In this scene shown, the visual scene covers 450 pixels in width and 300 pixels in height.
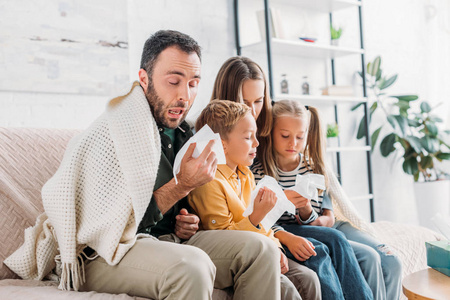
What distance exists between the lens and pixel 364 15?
409cm

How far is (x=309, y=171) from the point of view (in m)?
2.13

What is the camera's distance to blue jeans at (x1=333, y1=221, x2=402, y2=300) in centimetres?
188

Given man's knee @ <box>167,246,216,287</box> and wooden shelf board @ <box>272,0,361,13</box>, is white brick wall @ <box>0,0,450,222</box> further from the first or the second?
man's knee @ <box>167,246,216,287</box>

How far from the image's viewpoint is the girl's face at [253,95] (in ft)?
6.84

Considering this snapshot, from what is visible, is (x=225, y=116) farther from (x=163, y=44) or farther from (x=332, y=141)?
(x=332, y=141)

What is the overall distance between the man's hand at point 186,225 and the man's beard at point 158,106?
307 millimetres

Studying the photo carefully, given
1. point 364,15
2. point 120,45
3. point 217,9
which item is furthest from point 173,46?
point 364,15

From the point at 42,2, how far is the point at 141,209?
1.60 metres

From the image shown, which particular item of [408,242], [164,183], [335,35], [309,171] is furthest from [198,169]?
[335,35]

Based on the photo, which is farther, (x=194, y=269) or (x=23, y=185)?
(x=23, y=185)

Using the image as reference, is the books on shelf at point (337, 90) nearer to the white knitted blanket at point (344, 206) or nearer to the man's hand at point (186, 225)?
the white knitted blanket at point (344, 206)

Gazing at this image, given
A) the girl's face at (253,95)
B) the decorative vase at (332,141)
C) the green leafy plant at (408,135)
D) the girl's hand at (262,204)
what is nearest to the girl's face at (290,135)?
the girl's face at (253,95)

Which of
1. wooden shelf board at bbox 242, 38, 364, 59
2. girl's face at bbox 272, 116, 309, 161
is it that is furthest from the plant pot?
girl's face at bbox 272, 116, 309, 161

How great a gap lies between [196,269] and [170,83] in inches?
25.4
